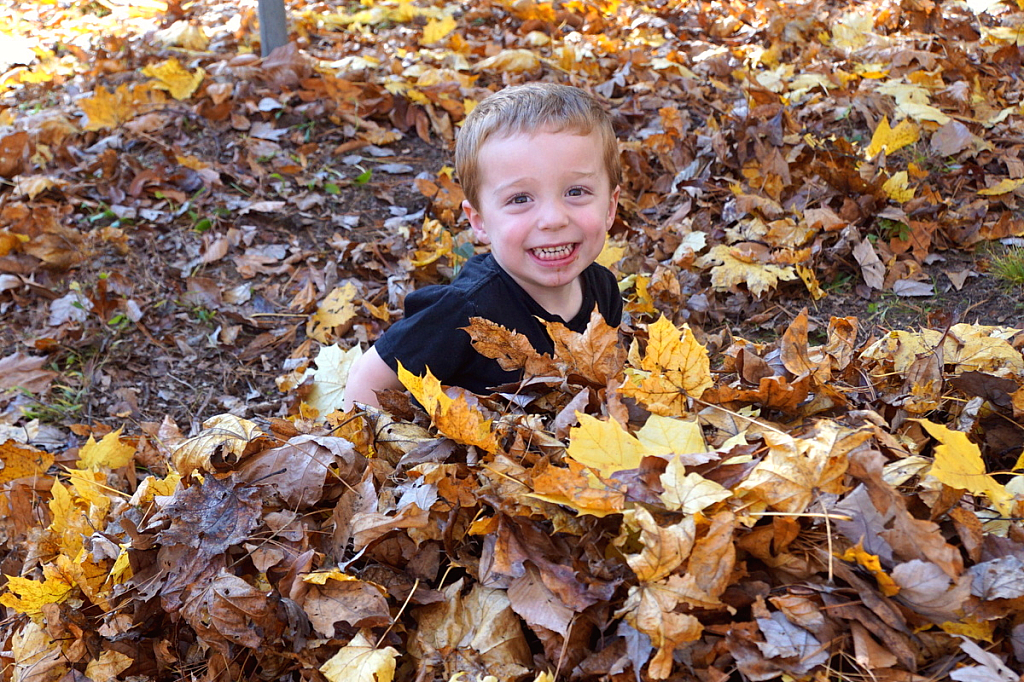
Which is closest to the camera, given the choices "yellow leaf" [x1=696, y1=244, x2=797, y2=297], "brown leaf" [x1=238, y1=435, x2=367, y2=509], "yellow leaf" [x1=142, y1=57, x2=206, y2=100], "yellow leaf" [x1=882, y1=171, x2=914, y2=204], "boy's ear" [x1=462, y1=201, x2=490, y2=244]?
"brown leaf" [x1=238, y1=435, x2=367, y2=509]

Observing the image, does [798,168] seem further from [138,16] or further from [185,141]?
[138,16]

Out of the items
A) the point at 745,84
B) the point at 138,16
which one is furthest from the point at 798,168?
the point at 138,16

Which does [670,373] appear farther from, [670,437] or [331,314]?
[331,314]

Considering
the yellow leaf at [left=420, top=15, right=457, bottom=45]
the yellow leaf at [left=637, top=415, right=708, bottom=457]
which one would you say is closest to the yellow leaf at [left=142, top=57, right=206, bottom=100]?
the yellow leaf at [left=420, top=15, right=457, bottom=45]

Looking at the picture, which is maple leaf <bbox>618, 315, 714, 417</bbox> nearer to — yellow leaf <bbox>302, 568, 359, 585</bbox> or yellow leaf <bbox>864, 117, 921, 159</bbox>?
yellow leaf <bbox>302, 568, 359, 585</bbox>

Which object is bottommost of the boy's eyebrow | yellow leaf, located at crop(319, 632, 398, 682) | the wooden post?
yellow leaf, located at crop(319, 632, 398, 682)

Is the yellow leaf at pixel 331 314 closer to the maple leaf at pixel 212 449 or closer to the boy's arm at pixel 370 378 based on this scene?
the boy's arm at pixel 370 378

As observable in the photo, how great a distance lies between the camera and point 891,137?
3.61 meters

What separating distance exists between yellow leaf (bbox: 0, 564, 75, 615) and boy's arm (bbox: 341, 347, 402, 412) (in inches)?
35.9

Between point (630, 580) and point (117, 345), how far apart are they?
110 inches

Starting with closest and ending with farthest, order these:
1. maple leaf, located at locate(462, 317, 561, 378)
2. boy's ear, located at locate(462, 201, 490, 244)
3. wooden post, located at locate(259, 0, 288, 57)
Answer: maple leaf, located at locate(462, 317, 561, 378), boy's ear, located at locate(462, 201, 490, 244), wooden post, located at locate(259, 0, 288, 57)

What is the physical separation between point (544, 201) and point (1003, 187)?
2.19 metres

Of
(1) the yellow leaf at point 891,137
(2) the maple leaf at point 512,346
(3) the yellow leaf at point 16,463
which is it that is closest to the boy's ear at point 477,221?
(2) the maple leaf at point 512,346

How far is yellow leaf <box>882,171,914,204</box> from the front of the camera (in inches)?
132
